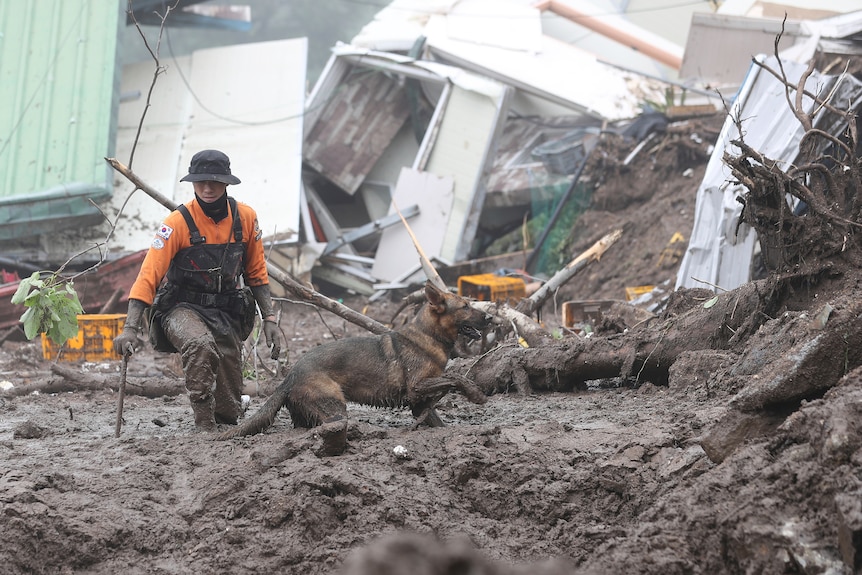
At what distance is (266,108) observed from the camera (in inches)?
653

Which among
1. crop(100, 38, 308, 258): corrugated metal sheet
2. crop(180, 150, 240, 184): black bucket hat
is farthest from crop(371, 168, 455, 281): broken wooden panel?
crop(180, 150, 240, 184): black bucket hat

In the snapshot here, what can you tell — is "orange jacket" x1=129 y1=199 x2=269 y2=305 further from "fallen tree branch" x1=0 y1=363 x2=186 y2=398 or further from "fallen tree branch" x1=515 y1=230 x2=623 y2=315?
"fallen tree branch" x1=515 y1=230 x2=623 y2=315

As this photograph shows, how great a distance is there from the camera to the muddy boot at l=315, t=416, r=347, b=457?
5.10m

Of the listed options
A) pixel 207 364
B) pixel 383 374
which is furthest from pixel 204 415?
pixel 383 374

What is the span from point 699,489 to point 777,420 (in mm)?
506

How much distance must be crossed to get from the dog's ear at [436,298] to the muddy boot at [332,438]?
48.2 inches

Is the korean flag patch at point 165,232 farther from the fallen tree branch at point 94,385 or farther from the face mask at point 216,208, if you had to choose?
the fallen tree branch at point 94,385

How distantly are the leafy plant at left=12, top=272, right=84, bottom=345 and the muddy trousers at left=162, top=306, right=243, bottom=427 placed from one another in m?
1.01

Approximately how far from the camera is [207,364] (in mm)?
6074

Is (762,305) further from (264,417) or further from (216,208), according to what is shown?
(216,208)

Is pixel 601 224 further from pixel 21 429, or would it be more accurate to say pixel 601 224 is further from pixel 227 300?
pixel 21 429

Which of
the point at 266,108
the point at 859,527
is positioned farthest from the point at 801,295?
the point at 266,108

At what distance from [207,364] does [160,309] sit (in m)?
0.56

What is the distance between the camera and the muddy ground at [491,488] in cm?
346
